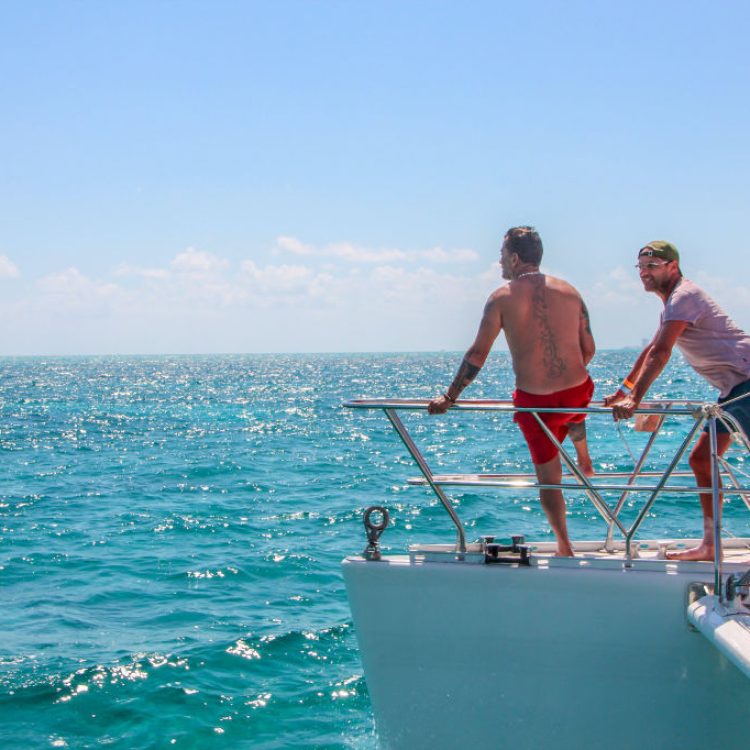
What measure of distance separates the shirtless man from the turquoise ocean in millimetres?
2536

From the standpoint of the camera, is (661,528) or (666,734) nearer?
(666,734)

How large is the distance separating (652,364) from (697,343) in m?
0.41

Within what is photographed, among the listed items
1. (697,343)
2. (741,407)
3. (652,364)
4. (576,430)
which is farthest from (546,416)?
(741,407)

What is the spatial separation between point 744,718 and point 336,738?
281cm

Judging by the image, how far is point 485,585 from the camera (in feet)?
14.2

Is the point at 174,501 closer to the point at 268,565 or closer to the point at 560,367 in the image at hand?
the point at 268,565

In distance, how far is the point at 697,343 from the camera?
469 cm

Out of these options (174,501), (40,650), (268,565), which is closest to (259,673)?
(40,650)

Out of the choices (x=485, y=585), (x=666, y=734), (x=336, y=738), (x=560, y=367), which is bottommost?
(x=336, y=738)

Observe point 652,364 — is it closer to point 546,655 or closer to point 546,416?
point 546,416

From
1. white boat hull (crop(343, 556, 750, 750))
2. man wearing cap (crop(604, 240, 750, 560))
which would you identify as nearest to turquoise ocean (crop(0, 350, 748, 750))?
white boat hull (crop(343, 556, 750, 750))

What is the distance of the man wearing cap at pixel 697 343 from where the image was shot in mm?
4551

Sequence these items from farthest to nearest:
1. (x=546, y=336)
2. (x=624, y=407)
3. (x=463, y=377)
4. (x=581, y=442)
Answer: (x=581, y=442)
(x=546, y=336)
(x=463, y=377)
(x=624, y=407)

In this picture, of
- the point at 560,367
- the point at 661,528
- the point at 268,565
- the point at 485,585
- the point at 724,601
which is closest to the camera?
the point at 724,601
